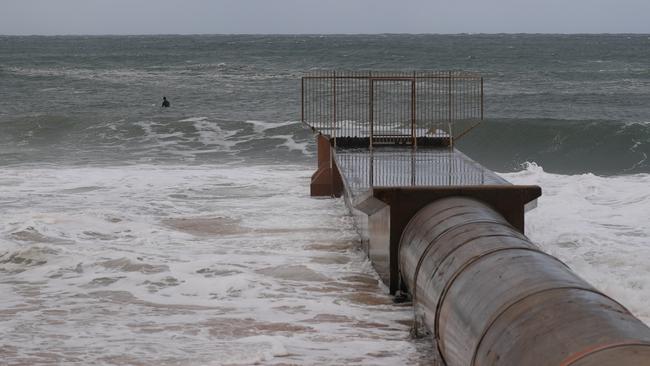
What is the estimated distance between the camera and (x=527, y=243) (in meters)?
7.16

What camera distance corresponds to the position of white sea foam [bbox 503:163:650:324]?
33.5ft

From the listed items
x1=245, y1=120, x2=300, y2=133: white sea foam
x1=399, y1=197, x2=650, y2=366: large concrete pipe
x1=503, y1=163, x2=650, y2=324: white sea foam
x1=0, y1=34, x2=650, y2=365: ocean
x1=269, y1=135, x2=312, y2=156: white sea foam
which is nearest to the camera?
x1=399, y1=197, x2=650, y2=366: large concrete pipe

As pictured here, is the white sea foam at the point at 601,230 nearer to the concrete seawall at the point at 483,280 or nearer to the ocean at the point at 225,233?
the ocean at the point at 225,233

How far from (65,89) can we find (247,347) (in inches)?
1606

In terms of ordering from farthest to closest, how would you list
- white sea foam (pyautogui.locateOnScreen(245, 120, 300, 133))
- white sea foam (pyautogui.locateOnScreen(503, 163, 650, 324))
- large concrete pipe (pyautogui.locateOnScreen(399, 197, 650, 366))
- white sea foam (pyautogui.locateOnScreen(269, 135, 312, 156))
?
white sea foam (pyautogui.locateOnScreen(245, 120, 300, 133)) < white sea foam (pyautogui.locateOnScreen(269, 135, 312, 156)) < white sea foam (pyautogui.locateOnScreen(503, 163, 650, 324)) < large concrete pipe (pyautogui.locateOnScreen(399, 197, 650, 366))

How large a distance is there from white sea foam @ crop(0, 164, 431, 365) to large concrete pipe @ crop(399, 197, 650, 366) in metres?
0.98

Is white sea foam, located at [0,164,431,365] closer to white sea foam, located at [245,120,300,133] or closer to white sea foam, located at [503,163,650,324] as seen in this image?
white sea foam, located at [503,163,650,324]

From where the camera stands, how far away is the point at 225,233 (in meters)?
13.0

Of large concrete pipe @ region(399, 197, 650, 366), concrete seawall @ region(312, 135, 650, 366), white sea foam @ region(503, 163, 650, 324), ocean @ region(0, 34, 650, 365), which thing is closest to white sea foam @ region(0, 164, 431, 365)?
ocean @ region(0, 34, 650, 365)

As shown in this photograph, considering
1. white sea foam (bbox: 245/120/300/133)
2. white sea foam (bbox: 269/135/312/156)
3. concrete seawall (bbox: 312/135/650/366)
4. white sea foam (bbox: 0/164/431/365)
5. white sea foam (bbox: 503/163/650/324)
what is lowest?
white sea foam (bbox: 269/135/312/156)

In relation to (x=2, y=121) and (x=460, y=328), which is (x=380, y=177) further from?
(x=2, y=121)

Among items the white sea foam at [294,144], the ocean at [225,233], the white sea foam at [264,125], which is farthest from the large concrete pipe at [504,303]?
the white sea foam at [264,125]

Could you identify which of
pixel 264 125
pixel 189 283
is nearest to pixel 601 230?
pixel 189 283

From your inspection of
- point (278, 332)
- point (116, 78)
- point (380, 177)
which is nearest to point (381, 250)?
point (278, 332)
